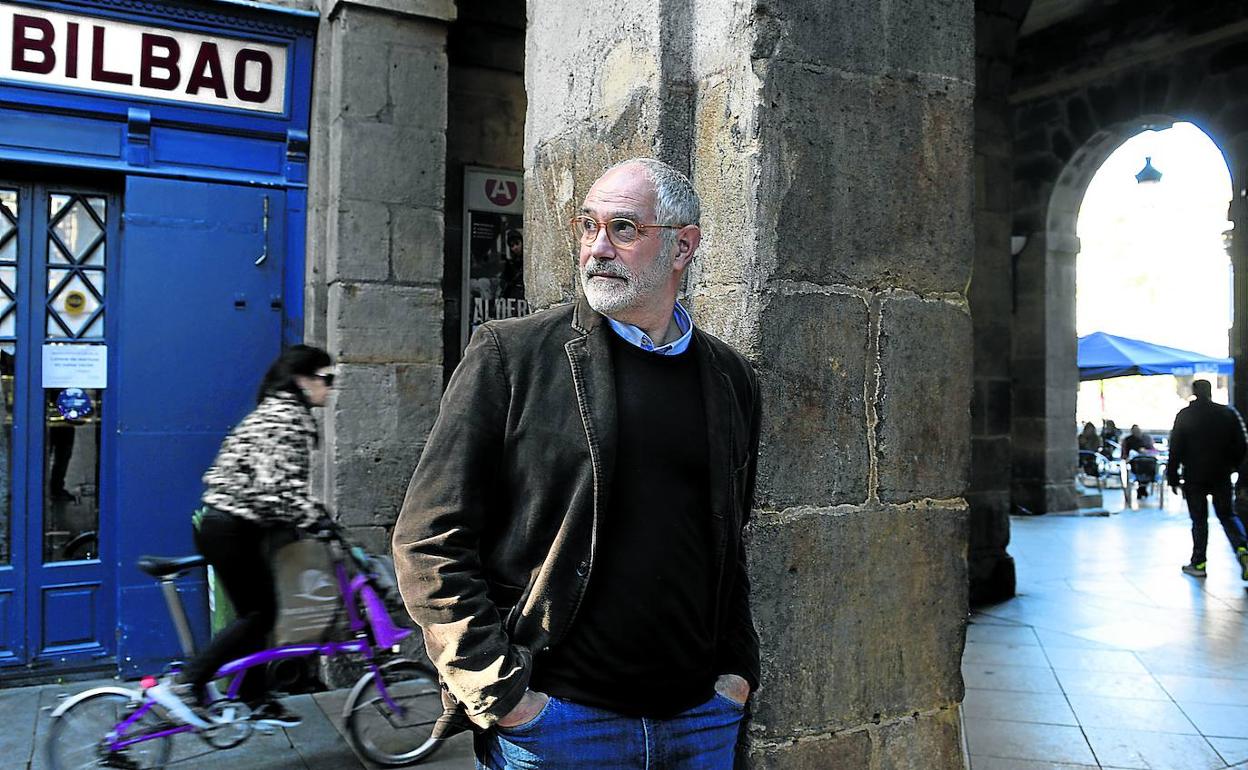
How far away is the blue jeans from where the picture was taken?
1.69 meters

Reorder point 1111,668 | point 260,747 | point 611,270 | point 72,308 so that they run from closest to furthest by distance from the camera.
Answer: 1. point 611,270
2. point 260,747
3. point 72,308
4. point 1111,668

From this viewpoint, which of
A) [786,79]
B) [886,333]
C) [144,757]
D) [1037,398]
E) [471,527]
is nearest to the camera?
[471,527]

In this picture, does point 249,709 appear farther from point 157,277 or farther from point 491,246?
point 491,246

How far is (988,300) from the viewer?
26.4 ft

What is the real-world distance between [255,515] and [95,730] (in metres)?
0.99

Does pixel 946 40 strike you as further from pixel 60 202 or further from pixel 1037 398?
pixel 1037 398

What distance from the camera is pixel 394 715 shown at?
14.5ft

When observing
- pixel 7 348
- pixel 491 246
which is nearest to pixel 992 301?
pixel 491 246

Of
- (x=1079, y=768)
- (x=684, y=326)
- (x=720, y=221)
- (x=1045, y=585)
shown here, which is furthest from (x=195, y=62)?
(x=1045, y=585)

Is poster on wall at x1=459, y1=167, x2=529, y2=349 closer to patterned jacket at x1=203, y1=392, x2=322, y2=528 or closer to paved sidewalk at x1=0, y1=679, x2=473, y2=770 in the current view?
patterned jacket at x1=203, y1=392, x2=322, y2=528

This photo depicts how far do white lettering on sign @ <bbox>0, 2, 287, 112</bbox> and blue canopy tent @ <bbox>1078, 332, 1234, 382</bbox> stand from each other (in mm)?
14600

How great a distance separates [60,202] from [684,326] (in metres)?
4.75

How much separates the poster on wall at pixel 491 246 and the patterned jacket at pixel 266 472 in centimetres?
234

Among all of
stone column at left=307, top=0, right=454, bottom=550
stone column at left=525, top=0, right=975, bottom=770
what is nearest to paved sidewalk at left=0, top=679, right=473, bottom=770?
stone column at left=307, top=0, right=454, bottom=550
